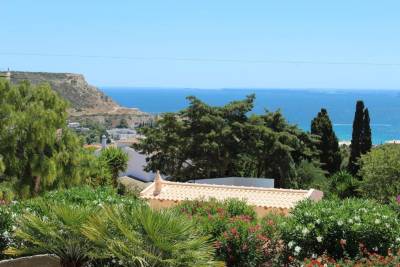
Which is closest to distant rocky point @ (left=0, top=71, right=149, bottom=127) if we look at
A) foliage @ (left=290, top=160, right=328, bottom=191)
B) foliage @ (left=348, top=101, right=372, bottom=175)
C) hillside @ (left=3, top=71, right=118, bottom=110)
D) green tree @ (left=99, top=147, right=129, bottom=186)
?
hillside @ (left=3, top=71, right=118, bottom=110)

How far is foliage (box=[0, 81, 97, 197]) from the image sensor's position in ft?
60.0

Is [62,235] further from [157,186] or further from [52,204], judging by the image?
[157,186]

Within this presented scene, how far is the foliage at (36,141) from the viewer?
720 inches

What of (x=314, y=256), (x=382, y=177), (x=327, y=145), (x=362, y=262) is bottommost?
(x=327, y=145)

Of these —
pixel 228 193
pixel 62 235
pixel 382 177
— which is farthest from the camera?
pixel 382 177

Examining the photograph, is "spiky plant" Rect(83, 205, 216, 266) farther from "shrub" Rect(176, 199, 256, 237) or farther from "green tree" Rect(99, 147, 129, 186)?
"green tree" Rect(99, 147, 129, 186)

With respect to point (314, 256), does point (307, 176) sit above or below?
below

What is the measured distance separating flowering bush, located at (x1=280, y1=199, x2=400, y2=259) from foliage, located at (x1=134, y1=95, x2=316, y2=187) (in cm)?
2076

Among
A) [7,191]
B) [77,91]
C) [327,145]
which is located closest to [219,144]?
[327,145]

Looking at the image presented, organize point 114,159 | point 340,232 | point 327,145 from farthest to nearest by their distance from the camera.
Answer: point 327,145 < point 114,159 < point 340,232

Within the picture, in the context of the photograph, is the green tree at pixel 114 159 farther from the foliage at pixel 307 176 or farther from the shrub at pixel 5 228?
the shrub at pixel 5 228

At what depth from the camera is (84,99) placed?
451ft

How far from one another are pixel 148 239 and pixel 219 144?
23.9 meters

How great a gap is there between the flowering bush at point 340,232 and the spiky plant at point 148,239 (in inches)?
88.7
